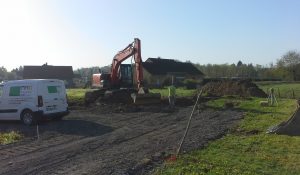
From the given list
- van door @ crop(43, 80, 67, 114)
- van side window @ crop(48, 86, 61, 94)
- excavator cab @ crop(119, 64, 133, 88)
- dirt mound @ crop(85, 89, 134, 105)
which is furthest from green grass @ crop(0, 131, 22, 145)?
excavator cab @ crop(119, 64, 133, 88)

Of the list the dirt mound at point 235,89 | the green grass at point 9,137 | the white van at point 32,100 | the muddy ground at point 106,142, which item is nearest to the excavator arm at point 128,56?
the dirt mound at point 235,89

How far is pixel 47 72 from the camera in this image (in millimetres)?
107688

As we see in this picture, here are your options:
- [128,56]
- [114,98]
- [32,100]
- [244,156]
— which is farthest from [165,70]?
[244,156]

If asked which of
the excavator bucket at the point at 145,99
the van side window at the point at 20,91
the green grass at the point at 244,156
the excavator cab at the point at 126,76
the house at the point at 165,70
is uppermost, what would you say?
the house at the point at 165,70

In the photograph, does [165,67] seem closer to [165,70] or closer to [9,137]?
[165,70]

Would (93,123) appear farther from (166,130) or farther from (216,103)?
(216,103)

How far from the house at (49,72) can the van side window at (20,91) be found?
266 ft

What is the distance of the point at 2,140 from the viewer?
16594 millimetres

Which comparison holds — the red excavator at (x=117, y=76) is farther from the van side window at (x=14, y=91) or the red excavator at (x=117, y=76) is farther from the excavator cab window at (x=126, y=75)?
the van side window at (x=14, y=91)

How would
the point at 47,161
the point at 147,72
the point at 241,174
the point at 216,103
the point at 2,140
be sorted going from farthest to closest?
the point at 147,72
the point at 216,103
the point at 2,140
the point at 47,161
the point at 241,174

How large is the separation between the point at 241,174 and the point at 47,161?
4.96 meters

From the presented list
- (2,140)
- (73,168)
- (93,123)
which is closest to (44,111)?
(93,123)

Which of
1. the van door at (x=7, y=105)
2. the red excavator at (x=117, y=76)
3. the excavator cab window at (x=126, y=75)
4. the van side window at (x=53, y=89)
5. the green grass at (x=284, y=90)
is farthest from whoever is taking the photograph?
the green grass at (x=284, y=90)

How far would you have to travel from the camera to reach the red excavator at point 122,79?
33188mm
